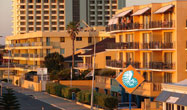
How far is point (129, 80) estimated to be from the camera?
61312mm

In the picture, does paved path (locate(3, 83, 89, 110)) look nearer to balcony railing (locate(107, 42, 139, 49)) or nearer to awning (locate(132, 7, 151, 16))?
balcony railing (locate(107, 42, 139, 49))

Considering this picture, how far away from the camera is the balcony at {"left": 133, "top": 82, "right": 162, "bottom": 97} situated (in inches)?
2384

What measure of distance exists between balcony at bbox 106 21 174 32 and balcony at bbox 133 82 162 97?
6.97 metres

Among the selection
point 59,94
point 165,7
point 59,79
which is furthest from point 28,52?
point 165,7

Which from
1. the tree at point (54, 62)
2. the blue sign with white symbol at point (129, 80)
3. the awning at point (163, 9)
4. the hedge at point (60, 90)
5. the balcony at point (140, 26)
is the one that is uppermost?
the awning at point (163, 9)

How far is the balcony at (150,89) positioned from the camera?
2384 inches

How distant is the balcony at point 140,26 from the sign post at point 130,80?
629cm

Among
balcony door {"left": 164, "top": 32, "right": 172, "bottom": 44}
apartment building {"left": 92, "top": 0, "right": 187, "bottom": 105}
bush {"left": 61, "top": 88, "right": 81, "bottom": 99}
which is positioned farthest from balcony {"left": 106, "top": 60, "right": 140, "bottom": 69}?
bush {"left": 61, "top": 88, "right": 81, "bottom": 99}

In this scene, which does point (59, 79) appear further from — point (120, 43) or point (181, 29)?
point (181, 29)

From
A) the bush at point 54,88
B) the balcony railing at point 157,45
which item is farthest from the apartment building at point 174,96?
the bush at point 54,88

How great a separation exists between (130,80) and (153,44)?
613 centimetres

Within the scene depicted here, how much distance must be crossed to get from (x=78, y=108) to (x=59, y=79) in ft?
92.1

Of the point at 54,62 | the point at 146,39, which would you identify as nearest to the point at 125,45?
the point at 146,39

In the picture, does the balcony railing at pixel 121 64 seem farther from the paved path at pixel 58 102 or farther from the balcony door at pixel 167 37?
the paved path at pixel 58 102
